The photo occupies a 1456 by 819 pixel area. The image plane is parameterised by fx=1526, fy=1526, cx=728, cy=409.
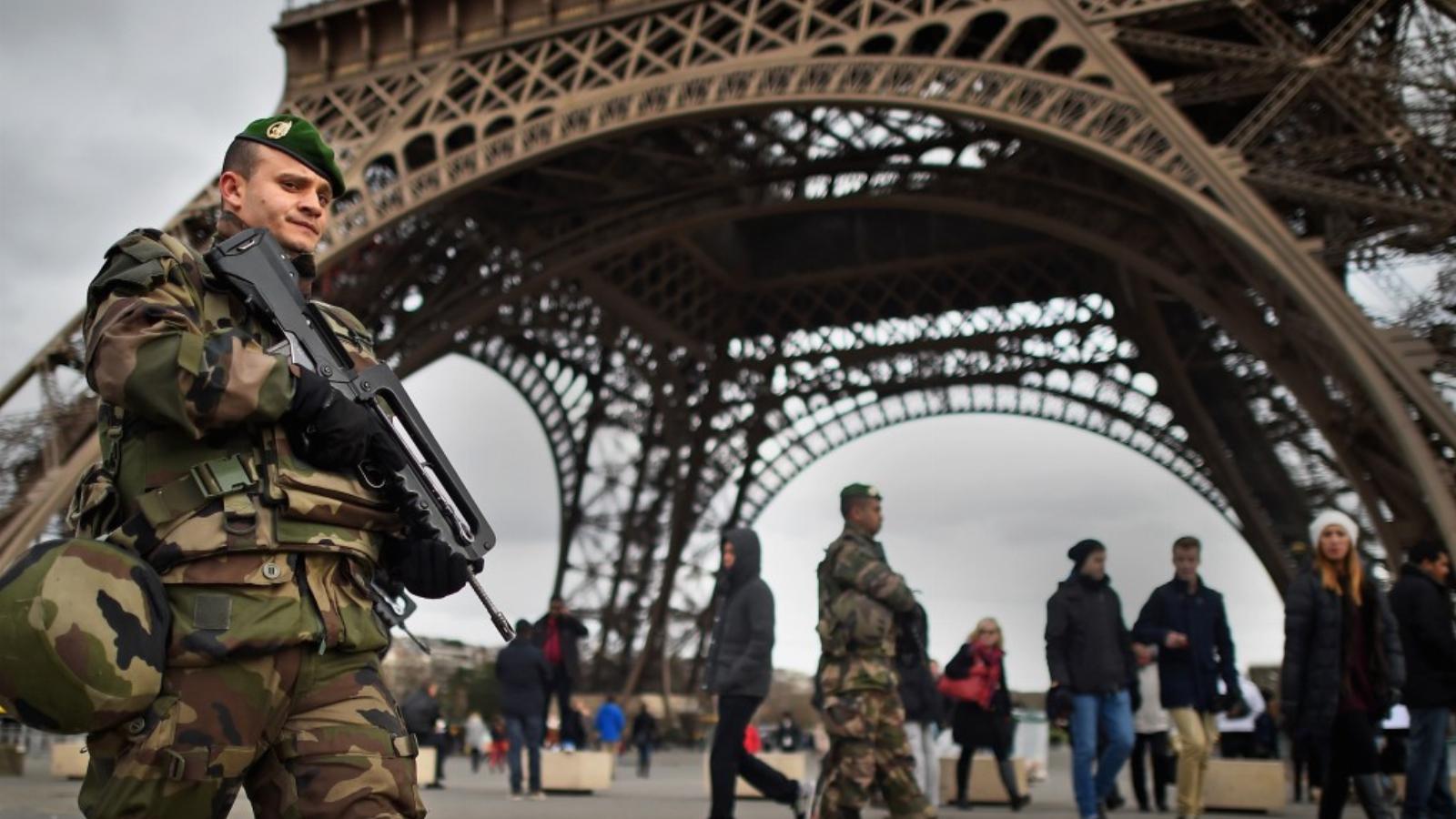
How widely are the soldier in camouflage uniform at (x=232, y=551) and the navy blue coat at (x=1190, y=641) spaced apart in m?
6.60

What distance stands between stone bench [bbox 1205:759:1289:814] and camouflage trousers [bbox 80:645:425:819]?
9180 mm

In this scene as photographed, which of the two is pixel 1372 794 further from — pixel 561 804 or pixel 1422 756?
pixel 561 804

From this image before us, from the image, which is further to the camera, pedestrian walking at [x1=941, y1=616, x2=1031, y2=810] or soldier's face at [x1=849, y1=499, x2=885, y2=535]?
pedestrian walking at [x1=941, y1=616, x2=1031, y2=810]

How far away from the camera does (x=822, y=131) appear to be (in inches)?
762

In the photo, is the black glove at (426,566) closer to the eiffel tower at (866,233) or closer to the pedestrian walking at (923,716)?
the pedestrian walking at (923,716)

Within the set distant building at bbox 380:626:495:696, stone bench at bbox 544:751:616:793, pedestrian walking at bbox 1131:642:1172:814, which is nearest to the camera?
pedestrian walking at bbox 1131:642:1172:814

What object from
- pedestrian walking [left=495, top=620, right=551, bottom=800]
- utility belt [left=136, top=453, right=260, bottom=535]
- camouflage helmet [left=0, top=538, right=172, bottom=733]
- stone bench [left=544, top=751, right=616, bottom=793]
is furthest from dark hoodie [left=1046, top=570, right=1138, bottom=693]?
camouflage helmet [left=0, top=538, right=172, bottom=733]

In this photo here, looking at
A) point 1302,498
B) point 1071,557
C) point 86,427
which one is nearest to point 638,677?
point 1302,498

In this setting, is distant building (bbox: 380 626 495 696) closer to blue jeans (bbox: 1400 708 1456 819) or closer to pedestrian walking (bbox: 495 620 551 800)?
pedestrian walking (bbox: 495 620 551 800)

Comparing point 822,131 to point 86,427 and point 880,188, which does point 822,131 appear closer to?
point 880,188

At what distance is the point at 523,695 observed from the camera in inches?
447

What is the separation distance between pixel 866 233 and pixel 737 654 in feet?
65.3

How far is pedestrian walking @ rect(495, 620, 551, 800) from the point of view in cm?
1122

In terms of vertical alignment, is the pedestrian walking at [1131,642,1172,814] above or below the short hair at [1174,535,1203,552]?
below
